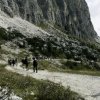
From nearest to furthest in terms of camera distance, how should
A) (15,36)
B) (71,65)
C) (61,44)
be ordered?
(71,65)
(15,36)
(61,44)

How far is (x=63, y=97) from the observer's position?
56.3ft

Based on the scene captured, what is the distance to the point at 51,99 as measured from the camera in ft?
56.3

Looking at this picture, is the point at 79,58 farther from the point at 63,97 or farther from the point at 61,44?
the point at 63,97

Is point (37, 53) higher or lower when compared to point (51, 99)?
higher

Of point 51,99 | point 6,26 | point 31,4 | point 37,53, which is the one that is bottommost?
point 51,99

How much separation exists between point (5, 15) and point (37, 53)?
104 ft

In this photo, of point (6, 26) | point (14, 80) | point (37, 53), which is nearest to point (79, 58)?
point (37, 53)

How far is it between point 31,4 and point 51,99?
525ft

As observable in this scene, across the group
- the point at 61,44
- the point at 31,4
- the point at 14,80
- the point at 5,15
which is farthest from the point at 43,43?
the point at 14,80

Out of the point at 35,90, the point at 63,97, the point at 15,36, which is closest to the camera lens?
the point at 63,97

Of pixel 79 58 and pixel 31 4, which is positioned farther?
pixel 31 4

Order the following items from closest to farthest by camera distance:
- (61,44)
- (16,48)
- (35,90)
A: (35,90), (16,48), (61,44)

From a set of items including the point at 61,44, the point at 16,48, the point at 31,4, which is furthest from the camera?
the point at 31,4

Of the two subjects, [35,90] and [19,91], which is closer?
[19,91]
